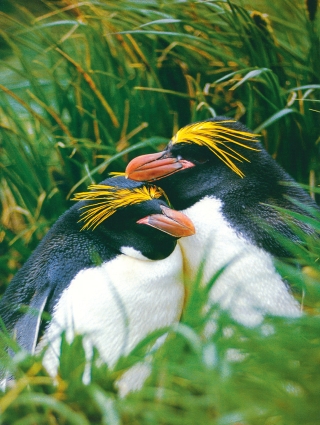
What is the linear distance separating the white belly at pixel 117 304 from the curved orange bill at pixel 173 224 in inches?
3.9

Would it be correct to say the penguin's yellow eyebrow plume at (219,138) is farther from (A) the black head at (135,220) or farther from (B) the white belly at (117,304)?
(B) the white belly at (117,304)

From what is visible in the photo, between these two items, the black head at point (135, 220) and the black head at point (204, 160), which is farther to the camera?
the black head at point (204, 160)

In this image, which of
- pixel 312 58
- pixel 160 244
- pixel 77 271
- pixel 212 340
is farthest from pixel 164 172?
pixel 312 58

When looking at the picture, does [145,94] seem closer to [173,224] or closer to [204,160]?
[204,160]

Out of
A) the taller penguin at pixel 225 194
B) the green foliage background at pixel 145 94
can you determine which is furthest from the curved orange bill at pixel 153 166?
the green foliage background at pixel 145 94

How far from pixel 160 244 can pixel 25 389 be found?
50 cm

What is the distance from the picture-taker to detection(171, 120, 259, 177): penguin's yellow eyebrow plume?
1549 mm

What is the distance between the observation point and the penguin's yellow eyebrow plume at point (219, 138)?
1.55 m

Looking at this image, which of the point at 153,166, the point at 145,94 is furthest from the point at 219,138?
the point at 145,94

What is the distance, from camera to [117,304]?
54.4 inches

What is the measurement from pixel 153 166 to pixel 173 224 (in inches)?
7.6

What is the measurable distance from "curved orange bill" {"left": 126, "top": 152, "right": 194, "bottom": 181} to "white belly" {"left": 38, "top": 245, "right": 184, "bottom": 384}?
19 cm

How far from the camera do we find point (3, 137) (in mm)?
2100

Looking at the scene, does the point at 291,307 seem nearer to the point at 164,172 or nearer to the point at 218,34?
the point at 164,172
